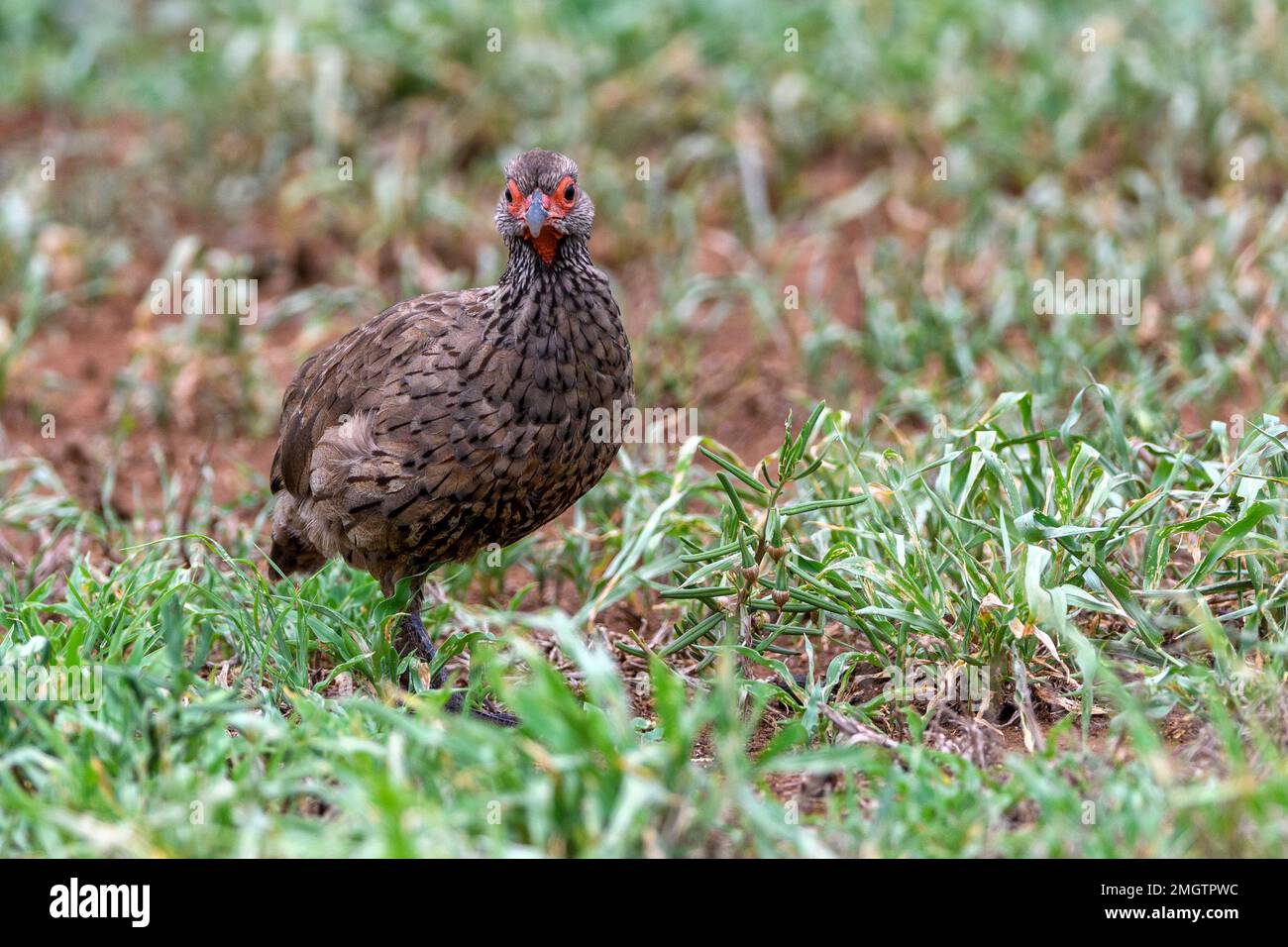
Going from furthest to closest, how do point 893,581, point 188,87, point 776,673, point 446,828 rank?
point 188,87
point 776,673
point 893,581
point 446,828

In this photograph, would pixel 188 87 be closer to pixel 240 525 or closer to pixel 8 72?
pixel 8 72

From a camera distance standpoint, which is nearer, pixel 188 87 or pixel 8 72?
pixel 188 87

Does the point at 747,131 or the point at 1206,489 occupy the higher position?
the point at 747,131

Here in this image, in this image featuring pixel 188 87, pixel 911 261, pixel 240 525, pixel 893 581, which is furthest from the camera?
pixel 188 87

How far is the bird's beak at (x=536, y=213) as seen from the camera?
3945 mm

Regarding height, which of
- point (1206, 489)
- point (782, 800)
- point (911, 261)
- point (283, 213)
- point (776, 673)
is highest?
point (283, 213)

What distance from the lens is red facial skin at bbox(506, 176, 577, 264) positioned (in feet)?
13.1

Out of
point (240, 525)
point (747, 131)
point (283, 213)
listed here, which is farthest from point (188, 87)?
point (240, 525)

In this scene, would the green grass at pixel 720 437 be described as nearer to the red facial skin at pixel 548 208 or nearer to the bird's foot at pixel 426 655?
the bird's foot at pixel 426 655

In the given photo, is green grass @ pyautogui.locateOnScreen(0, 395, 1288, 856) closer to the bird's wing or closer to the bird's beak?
the bird's wing

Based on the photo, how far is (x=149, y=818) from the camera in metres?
2.94

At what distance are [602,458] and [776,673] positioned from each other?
716 mm

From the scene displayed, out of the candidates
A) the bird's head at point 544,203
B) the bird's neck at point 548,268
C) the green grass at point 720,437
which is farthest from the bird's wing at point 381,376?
the green grass at point 720,437

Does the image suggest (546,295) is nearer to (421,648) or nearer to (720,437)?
(421,648)
